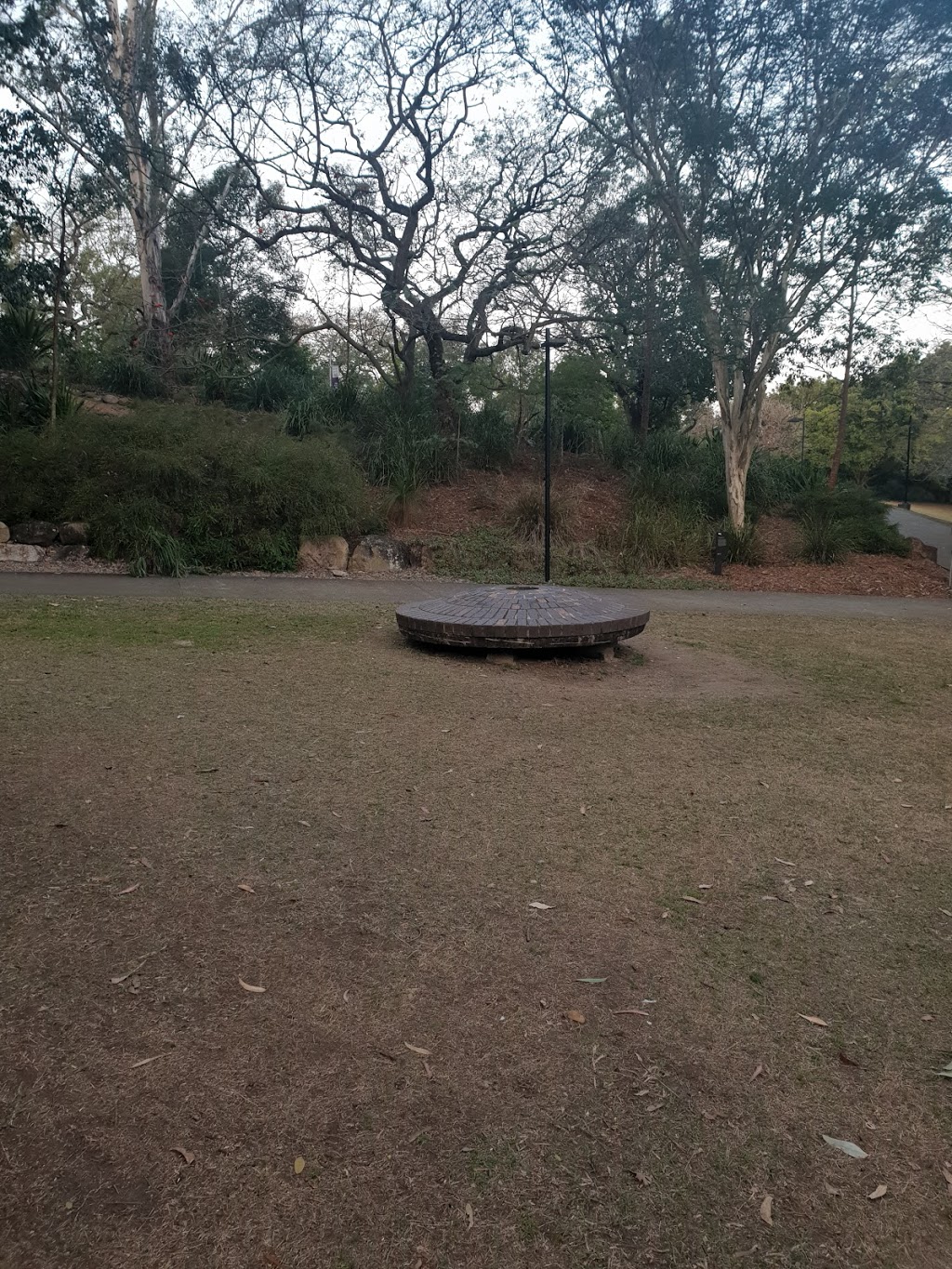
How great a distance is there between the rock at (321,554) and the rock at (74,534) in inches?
103

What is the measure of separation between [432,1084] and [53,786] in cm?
235

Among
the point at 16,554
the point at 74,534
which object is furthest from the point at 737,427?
the point at 16,554

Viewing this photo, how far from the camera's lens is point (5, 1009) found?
2.21 meters

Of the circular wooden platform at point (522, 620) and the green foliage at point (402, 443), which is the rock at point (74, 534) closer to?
the green foliage at point (402, 443)

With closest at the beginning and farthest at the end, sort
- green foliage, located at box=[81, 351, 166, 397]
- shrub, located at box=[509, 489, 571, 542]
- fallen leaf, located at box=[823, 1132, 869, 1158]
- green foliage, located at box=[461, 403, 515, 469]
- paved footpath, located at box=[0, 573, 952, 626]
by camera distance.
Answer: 1. fallen leaf, located at box=[823, 1132, 869, 1158]
2. paved footpath, located at box=[0, 573, 952, 626]
3. shrub, located at box=[509, 489, 571, 542]
4. green foliage, located at box=[461, 403, 515, 469]
5. green foliage, located at box=[81, 351, 166, 397]

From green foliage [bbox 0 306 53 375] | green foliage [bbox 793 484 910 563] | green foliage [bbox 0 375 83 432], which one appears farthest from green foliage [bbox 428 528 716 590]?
green foliage [bbox 0 306 53 375]

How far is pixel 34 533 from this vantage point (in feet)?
36.5

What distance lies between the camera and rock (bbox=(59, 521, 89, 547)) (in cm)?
1114

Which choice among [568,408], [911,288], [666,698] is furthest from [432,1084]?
[568,408]

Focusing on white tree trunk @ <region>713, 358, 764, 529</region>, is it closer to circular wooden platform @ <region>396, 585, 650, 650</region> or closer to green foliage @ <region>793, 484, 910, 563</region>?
green foliage @ <region>793, 484, 910, 563</region>

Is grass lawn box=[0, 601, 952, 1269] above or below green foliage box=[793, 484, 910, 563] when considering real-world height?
below

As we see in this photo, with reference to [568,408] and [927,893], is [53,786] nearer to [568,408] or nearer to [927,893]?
[927,893]

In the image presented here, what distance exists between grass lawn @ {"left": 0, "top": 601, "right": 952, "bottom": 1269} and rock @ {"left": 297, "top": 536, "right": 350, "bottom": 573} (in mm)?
6963

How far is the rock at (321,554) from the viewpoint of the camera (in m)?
11.7
